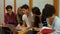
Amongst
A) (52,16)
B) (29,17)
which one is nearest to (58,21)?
(52,16)

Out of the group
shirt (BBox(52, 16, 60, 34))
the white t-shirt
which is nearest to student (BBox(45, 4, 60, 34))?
shirt (BBox(52, 16, 60, 34))

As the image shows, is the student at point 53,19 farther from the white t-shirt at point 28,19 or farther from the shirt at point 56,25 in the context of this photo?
the white t-shirt at point 28,19

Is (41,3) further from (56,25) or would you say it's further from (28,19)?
(56,25)

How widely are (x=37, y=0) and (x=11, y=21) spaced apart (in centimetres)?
135

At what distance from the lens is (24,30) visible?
4410 millimetres

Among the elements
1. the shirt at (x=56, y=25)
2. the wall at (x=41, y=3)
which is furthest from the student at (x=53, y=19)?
the wall at (x=41, y=3)

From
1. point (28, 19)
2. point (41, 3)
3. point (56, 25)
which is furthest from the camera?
point (41, 3)

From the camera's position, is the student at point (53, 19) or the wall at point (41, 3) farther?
the wall at point (41, 3)

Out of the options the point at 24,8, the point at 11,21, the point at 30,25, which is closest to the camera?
the point at 30,25

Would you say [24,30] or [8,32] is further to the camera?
[8,32]

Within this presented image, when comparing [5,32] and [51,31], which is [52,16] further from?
[5,32]

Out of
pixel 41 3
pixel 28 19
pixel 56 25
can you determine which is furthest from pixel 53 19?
pixel 41 3

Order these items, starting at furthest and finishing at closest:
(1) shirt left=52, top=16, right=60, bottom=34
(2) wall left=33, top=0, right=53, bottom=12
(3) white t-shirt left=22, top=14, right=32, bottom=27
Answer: (2) wall left=33, top=0, right=53, bottom=12
(3) white t-shirt left=22, top=14, right=32, bottom=27
(1) shirt left=52, top=16, right=60, bottom=34

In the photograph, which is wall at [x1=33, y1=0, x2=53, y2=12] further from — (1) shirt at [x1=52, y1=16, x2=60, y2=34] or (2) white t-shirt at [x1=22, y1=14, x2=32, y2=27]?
(1) shirt at [x1=52, y1=16, x2=60, y2=34]
